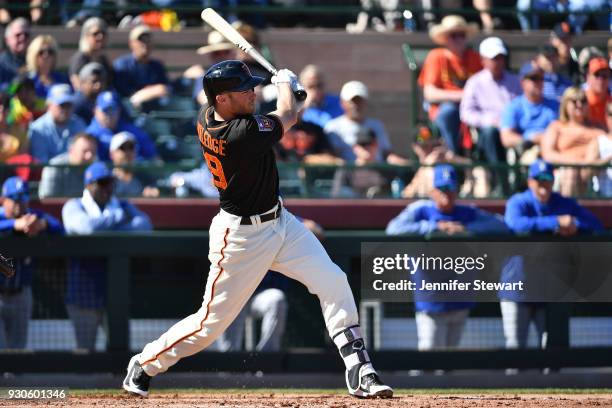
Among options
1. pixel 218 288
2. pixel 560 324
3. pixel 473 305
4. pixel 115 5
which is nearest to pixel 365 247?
pixel 473 305

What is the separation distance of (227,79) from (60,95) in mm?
4546

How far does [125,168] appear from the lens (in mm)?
9656

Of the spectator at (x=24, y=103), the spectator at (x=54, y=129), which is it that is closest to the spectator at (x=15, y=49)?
the spectator at (x=24, y=103)

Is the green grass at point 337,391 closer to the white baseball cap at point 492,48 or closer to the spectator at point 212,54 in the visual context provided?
the spectator at point 212,54

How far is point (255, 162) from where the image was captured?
249 inches

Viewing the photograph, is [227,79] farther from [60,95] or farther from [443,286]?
[60,95]

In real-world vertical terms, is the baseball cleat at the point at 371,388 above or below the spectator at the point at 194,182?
below

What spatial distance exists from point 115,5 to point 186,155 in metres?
2.20

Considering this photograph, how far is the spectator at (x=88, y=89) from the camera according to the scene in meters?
10.9

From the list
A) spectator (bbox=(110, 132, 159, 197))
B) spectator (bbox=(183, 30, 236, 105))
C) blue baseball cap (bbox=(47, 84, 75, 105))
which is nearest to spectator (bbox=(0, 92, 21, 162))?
blue baseball cap (bbox=(47, 84, 75, 105))

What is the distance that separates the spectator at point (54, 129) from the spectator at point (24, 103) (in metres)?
0.13

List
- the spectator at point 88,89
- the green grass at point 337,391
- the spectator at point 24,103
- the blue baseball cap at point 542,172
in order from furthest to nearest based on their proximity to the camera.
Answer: the spectator at point 88,89 < the spectator at point 24,103 < the blue baseball cap at point 542,172 < the green grass at point 337,391

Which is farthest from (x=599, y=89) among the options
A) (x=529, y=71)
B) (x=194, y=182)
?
(x=194, y=182)

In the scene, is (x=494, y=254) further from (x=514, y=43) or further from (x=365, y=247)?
(x=514, y=43)
